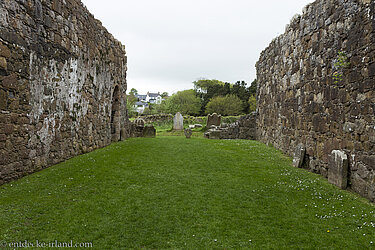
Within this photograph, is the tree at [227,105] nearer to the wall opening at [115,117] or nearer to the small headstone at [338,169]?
the wall opening at [115,117]

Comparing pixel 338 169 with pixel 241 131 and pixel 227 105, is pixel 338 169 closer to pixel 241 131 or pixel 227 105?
pixel 241 131

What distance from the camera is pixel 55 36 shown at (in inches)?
317

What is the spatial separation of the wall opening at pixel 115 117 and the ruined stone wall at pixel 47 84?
2.39 m

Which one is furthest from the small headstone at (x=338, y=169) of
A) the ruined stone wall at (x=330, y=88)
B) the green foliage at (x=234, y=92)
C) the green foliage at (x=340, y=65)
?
the green foliage at (x=234, y=92)

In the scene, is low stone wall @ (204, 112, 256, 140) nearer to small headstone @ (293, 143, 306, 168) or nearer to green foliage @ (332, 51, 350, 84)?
small headstone @ (293, 143, 306, 168)

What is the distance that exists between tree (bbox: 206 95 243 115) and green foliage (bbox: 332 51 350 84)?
3668 centimetres

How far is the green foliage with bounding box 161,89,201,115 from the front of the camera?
50.2m

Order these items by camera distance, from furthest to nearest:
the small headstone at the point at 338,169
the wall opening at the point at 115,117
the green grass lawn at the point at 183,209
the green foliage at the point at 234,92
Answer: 1. the green foliage at the point at 234,92
2. the wall opening at the point at 115,117
3. the small headstone at the point at 338,169
4. the green grass lawn at the point at 183,209

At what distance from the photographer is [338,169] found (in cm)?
606

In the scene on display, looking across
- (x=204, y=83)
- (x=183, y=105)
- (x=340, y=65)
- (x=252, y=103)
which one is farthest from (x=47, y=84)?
(x=204, y=83)

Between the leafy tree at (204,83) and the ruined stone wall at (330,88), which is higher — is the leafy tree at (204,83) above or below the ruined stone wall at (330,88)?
above

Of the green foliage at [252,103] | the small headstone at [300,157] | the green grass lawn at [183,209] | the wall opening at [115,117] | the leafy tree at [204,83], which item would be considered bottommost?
the green grass lawn at [183,209]

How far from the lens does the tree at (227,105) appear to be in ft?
142

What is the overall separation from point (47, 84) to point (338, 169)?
25.7ft
